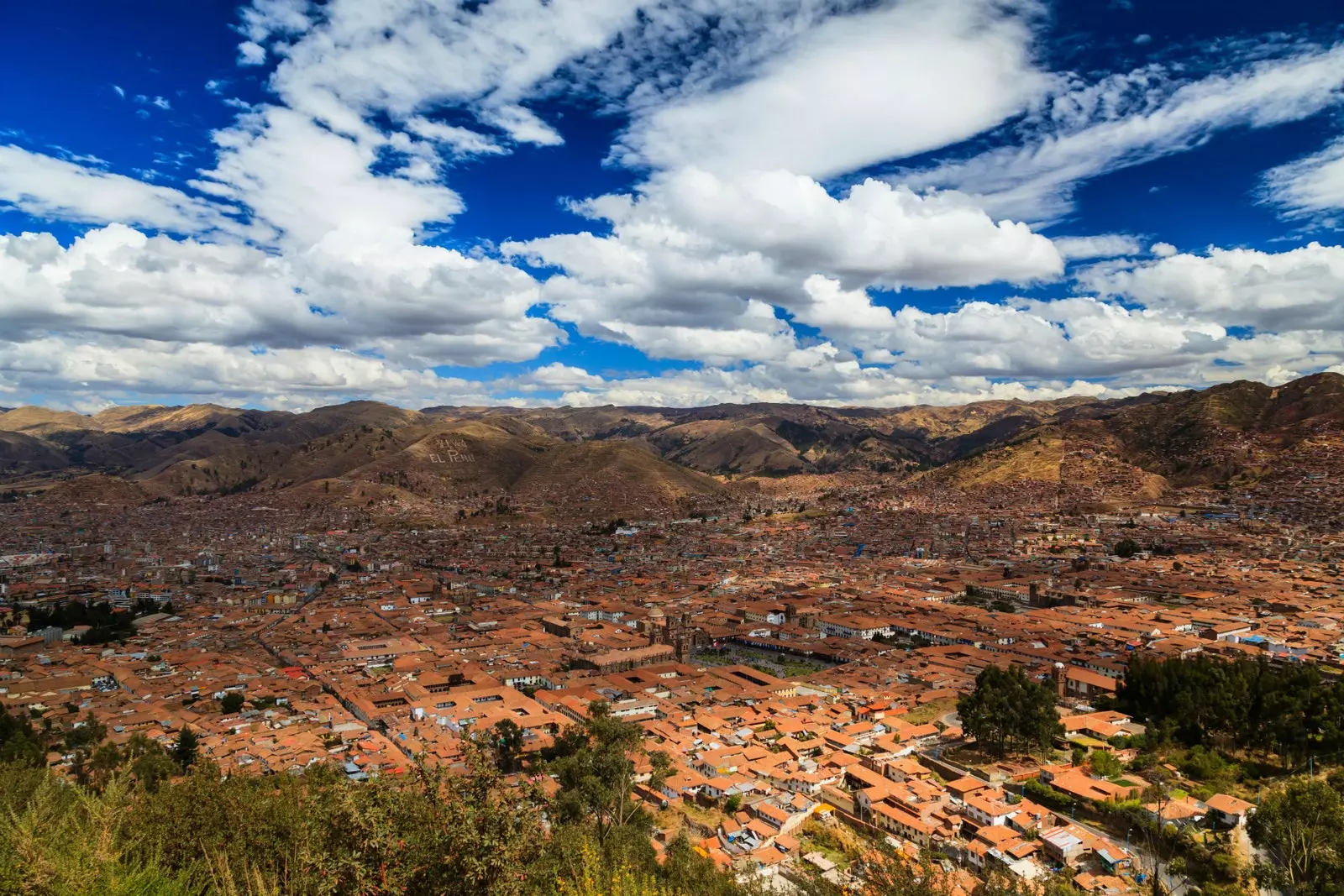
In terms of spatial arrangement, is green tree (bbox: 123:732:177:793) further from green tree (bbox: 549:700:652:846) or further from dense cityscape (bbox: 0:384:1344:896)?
green tree (bbox: 549:700:652:846)

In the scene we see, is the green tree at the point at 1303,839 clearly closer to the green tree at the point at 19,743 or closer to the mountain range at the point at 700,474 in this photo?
the green tree at the point at 19,743

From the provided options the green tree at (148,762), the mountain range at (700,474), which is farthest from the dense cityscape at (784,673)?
the mountain range at (700,474)

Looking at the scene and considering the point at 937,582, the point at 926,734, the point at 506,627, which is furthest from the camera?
the point at 937,582

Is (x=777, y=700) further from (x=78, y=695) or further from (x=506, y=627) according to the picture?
(x=78, y=695)

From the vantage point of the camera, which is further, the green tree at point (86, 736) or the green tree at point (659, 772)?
the green tree at point (86, 736)

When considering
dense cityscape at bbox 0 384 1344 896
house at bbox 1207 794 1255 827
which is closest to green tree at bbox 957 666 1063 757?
dense cityscape at bbox 0 384 1344 896

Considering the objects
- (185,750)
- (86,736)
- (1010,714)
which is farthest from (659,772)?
(86,736)

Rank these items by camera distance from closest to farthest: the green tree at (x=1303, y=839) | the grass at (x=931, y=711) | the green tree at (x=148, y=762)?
the green tree at (x=1303, y=839)
the green tree at (x=148, y=762)
the grass at (x=931, y=711)

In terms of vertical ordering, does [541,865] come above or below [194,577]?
above

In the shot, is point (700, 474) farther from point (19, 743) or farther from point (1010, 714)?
point (19, 743)

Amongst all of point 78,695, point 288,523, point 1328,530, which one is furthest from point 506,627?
point 1328,530
